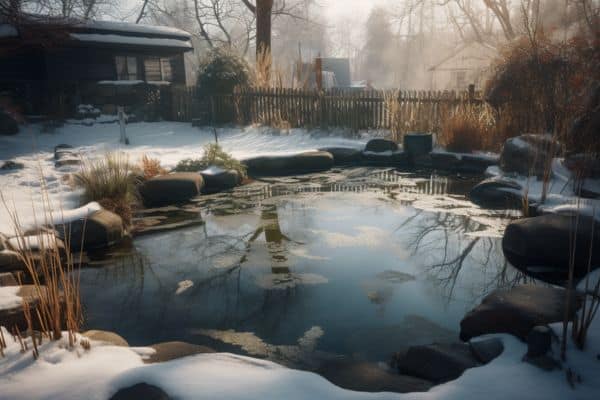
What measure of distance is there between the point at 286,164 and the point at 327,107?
3593mm

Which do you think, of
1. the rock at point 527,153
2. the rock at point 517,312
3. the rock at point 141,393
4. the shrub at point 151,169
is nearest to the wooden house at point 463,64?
the rock at point 527,153

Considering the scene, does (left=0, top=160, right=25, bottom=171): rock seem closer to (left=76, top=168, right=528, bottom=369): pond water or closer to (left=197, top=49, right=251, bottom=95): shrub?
(left=76, top=168, right=528, bottom=369): pond water

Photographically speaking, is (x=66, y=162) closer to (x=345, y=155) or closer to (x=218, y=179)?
(x=218, y=179)

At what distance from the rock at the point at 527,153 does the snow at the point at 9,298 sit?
6.09 meters

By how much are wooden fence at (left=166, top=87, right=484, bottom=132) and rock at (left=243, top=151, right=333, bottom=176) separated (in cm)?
248

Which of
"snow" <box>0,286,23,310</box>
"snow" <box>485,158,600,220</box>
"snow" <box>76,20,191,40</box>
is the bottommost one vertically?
"snow" <box>0,286,23,310</box>

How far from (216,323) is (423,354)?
4.61ft

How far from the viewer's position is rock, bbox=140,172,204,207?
6.53 m

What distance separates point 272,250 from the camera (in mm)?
4621

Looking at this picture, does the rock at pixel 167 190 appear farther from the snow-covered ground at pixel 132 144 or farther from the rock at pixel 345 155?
the rock at pixel 345 155

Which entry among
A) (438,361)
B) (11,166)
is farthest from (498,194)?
(11,166)

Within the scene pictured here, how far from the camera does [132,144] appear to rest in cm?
1055

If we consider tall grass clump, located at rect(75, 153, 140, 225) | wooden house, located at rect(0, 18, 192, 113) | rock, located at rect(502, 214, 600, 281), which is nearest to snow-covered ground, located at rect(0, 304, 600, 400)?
rock, located at rect(502, 214, 600, 281)

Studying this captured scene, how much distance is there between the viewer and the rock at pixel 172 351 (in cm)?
234
